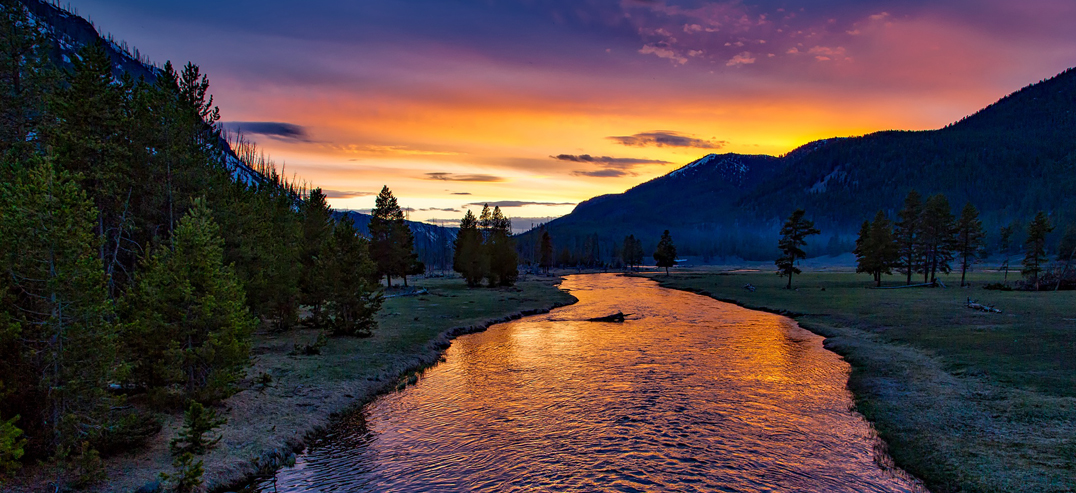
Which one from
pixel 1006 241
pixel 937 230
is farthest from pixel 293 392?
pixel 1006 241

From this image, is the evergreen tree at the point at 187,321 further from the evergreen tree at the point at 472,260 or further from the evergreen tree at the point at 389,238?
the evergreen tree at the point at 472,260

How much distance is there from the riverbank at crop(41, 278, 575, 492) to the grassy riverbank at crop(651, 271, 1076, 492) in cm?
2158

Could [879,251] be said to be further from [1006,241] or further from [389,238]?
[389,238]

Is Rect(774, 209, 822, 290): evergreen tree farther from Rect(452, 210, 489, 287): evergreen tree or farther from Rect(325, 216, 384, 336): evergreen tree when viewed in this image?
Rect(325, 216, 384, 336): evergreen tree

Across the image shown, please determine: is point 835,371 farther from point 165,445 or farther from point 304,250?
point 304,250

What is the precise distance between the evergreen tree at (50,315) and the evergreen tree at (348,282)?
74.6ft

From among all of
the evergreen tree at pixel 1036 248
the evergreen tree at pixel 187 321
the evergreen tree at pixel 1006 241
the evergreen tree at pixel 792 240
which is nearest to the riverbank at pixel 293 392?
the evergreen tree at pixel 187 321

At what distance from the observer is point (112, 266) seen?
22844 millimetres

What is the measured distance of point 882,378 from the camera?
24.9 meters

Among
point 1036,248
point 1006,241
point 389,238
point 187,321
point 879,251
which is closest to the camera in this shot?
point 187,321

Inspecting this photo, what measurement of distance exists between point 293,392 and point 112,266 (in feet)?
35.1

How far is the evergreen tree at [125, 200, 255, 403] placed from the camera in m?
16.4

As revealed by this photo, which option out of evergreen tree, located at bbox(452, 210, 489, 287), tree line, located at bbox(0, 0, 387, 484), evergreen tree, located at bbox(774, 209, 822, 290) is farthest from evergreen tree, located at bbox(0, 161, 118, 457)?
evergreen tree, located at bbox(774, 209, 822, 290)

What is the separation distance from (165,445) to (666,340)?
31.5m
